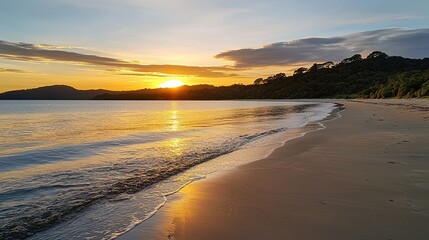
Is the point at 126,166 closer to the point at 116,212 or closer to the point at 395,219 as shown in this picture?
the point at 116,212

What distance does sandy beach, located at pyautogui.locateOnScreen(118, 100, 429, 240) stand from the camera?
4277 mm

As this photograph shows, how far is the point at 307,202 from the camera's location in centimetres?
549

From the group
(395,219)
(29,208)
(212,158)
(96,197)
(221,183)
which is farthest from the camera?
(212,158)

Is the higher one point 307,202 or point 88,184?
point 307,202

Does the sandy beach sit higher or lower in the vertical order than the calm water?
higher

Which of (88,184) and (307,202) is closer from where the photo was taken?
(307,202)

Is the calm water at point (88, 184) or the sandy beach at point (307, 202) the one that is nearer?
the sandy beach at point (307, 202)

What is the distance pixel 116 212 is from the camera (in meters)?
5.50

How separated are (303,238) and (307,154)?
7.00m

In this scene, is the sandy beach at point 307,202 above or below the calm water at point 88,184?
above

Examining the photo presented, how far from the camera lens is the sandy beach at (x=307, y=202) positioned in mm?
4277

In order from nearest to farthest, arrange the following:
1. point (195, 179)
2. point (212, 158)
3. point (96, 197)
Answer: point (96, 197) → point (195, 179) → point (212, 158)

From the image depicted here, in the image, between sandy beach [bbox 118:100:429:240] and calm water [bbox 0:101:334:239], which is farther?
calm water [bbox 0:101:334:239]

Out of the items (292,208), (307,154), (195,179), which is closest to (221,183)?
(195,179)
